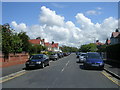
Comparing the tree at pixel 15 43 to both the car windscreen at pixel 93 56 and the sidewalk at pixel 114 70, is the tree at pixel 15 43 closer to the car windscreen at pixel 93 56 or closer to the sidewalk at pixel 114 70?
the car windscreen at pixel 93 56

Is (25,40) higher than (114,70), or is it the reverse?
(25,40)

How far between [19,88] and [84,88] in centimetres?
297

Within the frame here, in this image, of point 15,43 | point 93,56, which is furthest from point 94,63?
point 15,43

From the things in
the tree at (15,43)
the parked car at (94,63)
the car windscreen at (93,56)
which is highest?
the tree at (15,43)

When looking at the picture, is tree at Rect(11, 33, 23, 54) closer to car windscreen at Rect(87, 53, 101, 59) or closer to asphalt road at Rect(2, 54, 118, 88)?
car windscreen at Rect(87, 53, 101, 59)

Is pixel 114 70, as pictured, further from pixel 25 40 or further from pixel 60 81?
pixel 25 40

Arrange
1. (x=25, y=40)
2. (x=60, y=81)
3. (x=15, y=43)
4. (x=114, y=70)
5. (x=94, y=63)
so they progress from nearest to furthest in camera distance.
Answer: (x=60, y=81) < (x=114, y=70) < (x=94, y=63) < (x=15, y=43) < (x=25, y=40)

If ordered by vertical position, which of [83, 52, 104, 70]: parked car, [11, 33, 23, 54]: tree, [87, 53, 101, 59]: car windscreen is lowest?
[83, 52, 104, 70]: parked car

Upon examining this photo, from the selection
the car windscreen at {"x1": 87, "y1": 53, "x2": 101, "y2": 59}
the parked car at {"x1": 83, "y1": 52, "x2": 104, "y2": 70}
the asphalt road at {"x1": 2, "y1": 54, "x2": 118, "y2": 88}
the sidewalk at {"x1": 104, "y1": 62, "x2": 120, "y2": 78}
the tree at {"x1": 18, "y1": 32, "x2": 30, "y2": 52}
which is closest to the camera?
the asphalt road at {"x1": 2, "y1": 54, "x2": 118, "y2": 88}

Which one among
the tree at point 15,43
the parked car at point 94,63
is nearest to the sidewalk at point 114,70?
the parked car at point 94,63

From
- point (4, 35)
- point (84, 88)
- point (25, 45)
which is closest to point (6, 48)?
point (4, 35)

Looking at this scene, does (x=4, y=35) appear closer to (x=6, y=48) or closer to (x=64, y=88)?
(x=6, y=48)

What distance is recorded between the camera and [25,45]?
46.1 metres

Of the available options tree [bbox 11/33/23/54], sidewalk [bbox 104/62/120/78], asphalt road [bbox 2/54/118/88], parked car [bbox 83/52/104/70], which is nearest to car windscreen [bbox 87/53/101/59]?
parked car [bbox 83/52/104/70]
